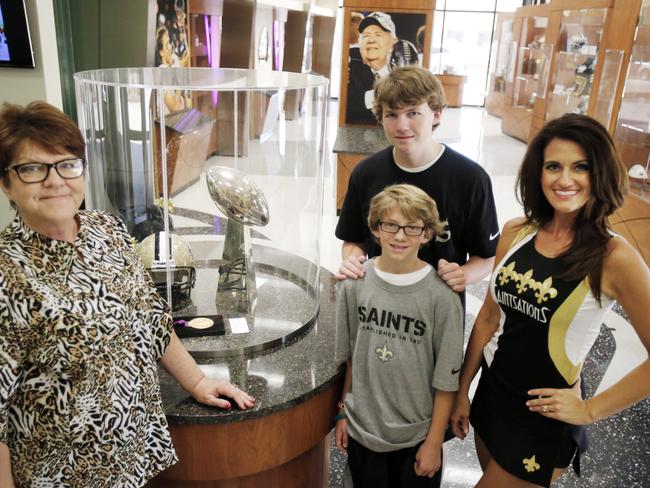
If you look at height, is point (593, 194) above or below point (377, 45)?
below

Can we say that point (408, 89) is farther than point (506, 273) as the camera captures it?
Yes

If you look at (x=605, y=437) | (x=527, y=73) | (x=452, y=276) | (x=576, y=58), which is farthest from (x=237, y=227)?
(x=527, y=73)

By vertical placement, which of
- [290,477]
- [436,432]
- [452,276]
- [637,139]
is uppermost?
[452,276]

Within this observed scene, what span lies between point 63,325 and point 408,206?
0.83 metres

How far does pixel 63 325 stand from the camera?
113 cm

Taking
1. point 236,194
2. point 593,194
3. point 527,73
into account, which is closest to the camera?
point 593,194

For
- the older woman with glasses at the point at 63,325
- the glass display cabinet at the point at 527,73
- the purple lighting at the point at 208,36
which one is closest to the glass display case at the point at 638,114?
the purple lighting at the point at 208,36

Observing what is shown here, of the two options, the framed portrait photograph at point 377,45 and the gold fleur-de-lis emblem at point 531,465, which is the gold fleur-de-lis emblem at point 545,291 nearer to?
the gold fleur-de-lis emblem at point 531,465

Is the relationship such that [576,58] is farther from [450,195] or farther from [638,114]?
[450,195]

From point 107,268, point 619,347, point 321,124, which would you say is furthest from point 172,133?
point 619,347

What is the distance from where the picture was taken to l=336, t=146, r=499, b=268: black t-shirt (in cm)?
173

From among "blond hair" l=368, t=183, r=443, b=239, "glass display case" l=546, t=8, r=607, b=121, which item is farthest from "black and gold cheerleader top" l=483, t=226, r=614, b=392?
"glass display case" l=546, t=8, r=607, b=121

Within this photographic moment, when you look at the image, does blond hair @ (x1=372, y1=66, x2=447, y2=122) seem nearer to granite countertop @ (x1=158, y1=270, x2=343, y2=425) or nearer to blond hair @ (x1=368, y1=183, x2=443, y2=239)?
blond hair @ (x1=368, y1=183, x2=443, y2=239)

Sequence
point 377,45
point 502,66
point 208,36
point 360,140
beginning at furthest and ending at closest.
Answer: point 502,66
point 208,36
point 377,45
point 360,140
